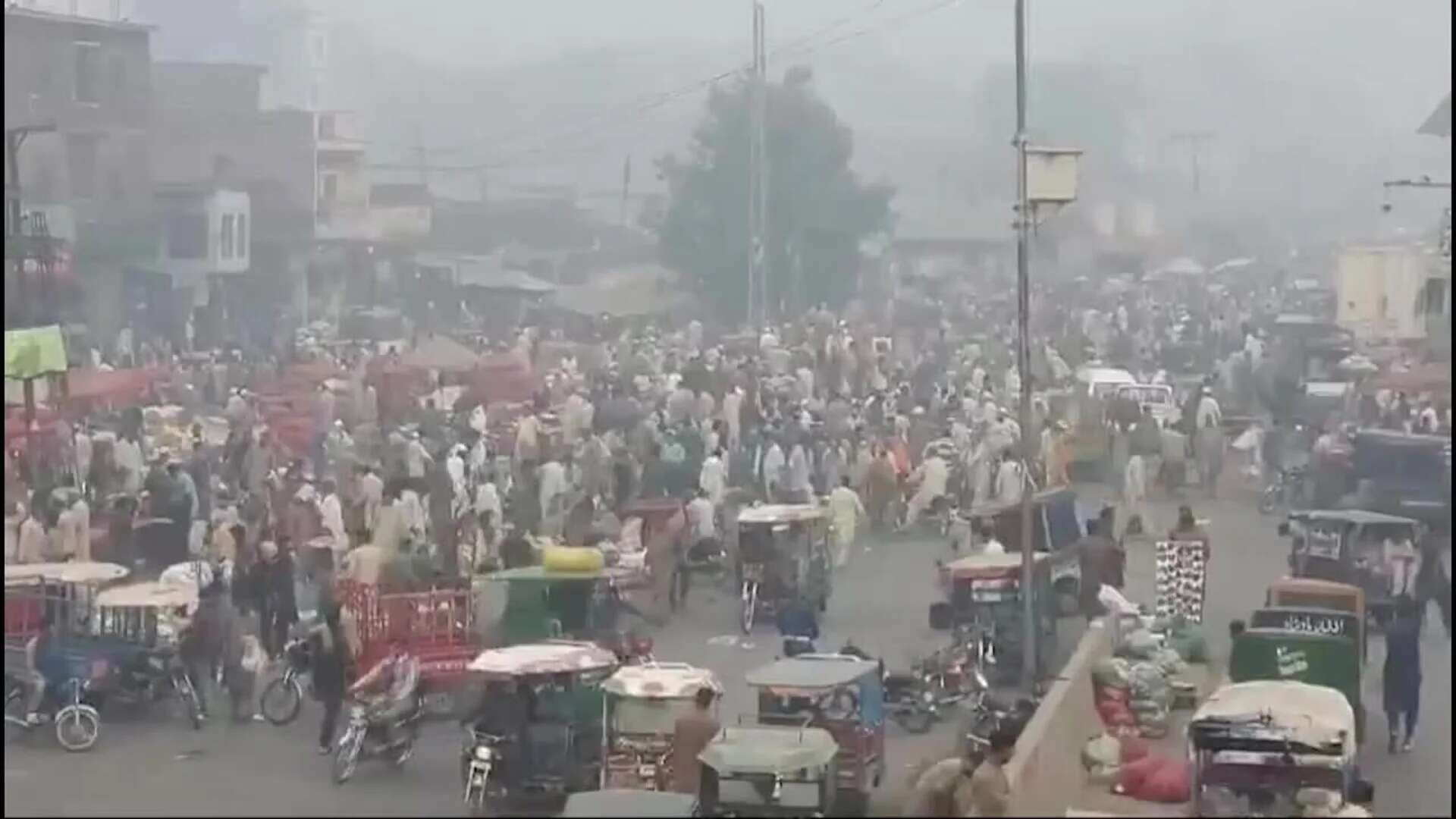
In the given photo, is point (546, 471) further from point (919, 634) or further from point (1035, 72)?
point (1035, 72)

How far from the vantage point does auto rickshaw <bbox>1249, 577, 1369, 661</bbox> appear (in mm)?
9578

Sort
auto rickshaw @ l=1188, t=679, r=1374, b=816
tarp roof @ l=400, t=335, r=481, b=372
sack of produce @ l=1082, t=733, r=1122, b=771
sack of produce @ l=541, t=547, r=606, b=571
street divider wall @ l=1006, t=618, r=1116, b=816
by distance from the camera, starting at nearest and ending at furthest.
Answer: street divider wall @ l=1006, t=618, r=1116, b=816, auto rickshaw @ l=1188, t=679, r=1374, b=816, sack of produce @ l=1082, t=733, r=1122, b=771, sack of produce @ l=541, t=547, r=606, b=571, tarp roof @ l=400, t=335, r=481, b=372

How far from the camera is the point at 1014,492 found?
1378 centimetres

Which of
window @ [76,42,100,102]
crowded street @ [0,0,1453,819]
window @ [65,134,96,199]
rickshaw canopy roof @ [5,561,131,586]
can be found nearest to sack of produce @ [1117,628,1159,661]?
crowded street @ [0,0,1453,819]

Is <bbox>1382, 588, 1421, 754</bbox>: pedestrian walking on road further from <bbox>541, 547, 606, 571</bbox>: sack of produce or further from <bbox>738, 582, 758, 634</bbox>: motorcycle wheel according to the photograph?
<bbox>541, 547, 606, 571</bbox>: sack of produce

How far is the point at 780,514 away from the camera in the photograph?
40.8 ft

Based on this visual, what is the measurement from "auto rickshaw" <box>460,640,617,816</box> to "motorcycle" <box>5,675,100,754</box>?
181 cm

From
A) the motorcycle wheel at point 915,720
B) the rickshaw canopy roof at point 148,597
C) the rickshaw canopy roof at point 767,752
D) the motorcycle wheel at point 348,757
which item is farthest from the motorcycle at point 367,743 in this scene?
the motorcycle wheel at point 915,720

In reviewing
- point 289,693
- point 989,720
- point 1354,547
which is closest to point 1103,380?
point 1354,547

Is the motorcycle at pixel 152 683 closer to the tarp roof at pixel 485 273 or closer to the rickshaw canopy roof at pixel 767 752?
→ the rickshaw canopy roof at pixel 767 752

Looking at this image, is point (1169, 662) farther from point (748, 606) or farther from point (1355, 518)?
point (748, 606)

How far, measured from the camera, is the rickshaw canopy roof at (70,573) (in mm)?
10156

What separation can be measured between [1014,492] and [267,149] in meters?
12.9

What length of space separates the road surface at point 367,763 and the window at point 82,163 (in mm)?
12424
